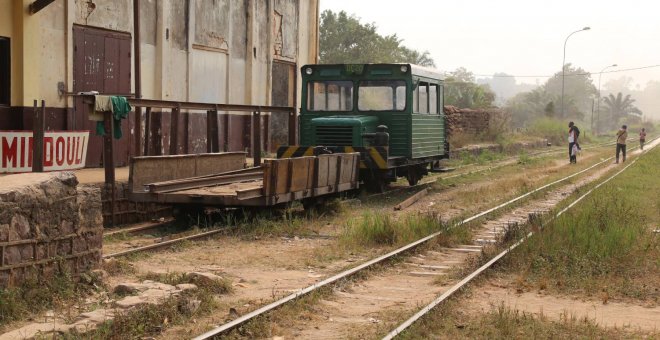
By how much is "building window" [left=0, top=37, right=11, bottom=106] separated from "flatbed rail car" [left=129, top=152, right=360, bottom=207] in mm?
4097

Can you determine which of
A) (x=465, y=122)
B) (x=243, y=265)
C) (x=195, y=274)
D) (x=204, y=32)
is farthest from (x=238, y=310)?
(x=465, y=122)

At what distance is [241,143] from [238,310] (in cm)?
1737

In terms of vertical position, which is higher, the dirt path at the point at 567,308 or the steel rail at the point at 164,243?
the steel rail at the point at 164,243

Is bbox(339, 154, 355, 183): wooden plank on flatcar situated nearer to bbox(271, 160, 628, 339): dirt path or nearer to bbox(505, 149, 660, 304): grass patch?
bbox(271, 160, 628, 339): dirt path

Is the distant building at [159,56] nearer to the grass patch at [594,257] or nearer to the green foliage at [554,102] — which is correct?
the grass patch at [594,257]

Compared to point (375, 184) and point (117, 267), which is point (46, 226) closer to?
point (117, 267)

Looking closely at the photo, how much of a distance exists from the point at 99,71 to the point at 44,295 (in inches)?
452

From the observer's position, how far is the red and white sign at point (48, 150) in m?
13.7

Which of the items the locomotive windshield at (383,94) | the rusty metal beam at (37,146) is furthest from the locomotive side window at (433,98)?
the rusty metal beam at (37,146)

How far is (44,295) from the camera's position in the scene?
7.71m

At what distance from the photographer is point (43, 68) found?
666 inches

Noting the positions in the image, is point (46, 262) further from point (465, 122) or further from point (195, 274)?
point (465, 122)

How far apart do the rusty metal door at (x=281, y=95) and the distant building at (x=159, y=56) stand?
3cm

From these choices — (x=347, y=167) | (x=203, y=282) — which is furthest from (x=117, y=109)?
(x=203, y=282)
